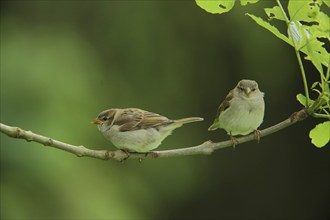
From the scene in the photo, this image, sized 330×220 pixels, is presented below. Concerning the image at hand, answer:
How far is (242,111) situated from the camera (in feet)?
12.4

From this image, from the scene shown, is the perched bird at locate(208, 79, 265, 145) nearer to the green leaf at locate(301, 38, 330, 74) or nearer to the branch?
the branch

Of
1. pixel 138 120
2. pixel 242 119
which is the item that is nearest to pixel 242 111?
pixel 242 119

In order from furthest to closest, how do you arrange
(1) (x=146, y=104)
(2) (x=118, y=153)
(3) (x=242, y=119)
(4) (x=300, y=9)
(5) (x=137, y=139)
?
(1) (x=146, y=104) → (3) (x=242, y=119) → (5) (x=137, y=139) → (2) (x=118, y=153) → (4) (x=300, y=9)

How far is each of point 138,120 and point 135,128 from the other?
0.09m

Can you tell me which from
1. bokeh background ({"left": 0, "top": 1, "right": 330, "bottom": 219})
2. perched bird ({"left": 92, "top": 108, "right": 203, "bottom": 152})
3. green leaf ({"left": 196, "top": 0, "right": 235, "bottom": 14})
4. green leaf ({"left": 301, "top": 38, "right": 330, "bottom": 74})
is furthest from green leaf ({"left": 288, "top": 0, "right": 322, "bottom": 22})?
bokeh background ({"left": 0, "top": 1, "right": 330, "bottom": 219})

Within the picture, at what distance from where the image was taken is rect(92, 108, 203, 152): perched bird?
3.58 m

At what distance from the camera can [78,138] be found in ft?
19.8

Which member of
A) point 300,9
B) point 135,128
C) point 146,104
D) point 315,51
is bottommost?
point 135,128

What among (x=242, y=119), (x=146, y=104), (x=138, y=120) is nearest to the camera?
(x=242, y=119)

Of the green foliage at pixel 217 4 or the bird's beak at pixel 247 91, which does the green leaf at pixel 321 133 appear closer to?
the green foliage at pixel 217 4

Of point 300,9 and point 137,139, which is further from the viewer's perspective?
point 137,139

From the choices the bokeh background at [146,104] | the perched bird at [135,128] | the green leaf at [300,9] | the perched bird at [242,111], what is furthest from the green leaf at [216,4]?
the bokeh background at [146,104]

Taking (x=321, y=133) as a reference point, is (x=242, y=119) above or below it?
above

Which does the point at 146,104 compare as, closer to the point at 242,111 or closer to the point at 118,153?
the point at 242,111
